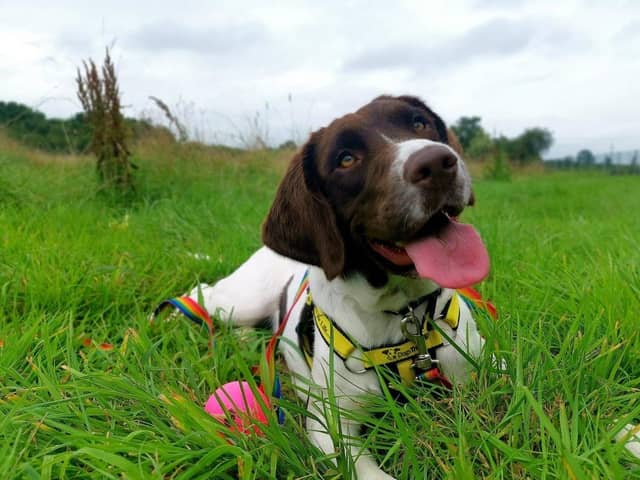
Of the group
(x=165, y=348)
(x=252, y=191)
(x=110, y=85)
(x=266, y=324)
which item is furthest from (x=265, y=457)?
(x=252, y=191)

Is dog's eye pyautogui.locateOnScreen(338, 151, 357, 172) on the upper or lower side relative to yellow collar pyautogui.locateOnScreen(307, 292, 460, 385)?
upper

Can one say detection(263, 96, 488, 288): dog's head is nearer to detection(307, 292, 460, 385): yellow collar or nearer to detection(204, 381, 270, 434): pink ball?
detection(307, 292, 460, 385): yellow collar

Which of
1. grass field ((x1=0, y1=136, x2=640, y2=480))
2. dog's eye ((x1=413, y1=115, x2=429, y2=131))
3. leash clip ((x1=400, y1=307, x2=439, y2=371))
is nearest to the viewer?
grass field ((x1=0, y1=136, x2=640, y2=480))

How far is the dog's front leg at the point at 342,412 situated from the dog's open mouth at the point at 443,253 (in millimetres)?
399

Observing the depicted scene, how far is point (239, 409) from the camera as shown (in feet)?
4.56

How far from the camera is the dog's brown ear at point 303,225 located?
1.63 metres

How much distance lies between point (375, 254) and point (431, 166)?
0.39 metres

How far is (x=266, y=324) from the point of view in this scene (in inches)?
107

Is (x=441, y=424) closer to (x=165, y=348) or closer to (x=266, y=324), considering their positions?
(x=165, y=348)

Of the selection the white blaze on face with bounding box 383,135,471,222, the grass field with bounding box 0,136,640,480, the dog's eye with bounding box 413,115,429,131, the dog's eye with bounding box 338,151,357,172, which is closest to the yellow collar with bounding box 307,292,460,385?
the grass field with bounding box 0,136,640,480

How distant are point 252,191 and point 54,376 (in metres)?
4.78

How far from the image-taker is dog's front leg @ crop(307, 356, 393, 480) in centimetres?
131

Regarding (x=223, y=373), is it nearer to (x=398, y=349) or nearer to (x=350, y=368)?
(x=350, y=368)

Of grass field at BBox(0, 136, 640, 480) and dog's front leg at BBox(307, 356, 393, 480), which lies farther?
dog's front leg at BBox(307, 356, 393, 480)
